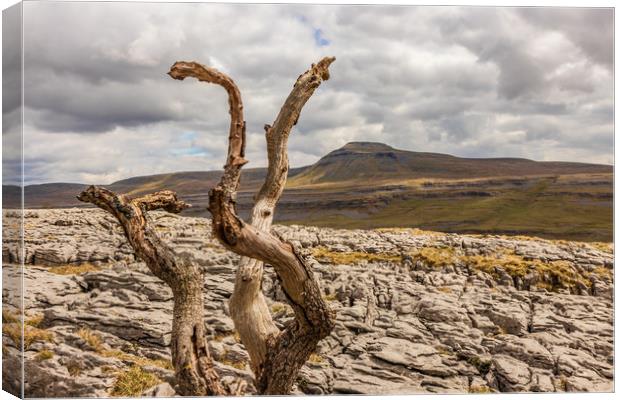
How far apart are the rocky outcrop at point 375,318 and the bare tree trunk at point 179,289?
332mm

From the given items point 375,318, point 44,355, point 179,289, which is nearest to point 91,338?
point 44,355

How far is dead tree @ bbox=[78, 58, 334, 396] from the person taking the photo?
21.7ft

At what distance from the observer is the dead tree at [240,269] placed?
6605mm

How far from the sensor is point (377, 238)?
30703mm

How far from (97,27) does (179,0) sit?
9.33ft

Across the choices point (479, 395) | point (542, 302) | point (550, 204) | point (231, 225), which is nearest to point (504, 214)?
point (550, 204)

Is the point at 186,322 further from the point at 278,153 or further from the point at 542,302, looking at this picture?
the point at 542,302

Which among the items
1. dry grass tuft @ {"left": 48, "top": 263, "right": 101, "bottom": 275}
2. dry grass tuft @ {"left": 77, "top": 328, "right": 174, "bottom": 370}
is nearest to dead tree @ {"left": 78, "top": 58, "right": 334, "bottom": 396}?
dry grass tuft @ {"left": 77, "top": 328, "right": 174, "bottom": 370}

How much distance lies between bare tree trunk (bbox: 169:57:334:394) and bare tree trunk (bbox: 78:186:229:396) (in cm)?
70

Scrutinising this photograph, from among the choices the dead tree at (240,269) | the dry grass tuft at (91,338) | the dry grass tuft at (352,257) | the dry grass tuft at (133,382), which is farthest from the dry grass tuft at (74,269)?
the dead tree at (240,269)

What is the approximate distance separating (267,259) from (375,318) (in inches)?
493

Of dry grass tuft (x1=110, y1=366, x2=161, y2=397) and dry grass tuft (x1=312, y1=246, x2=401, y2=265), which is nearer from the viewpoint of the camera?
dry grass tuft (x1=110, y1=366, x2=161, y2=397)

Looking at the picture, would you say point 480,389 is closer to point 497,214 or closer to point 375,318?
point 375,318

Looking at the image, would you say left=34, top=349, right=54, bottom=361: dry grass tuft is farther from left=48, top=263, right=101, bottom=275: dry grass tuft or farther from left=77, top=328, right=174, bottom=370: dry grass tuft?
left=48, top=263, right=101, bottom=275: dry grass tuft
